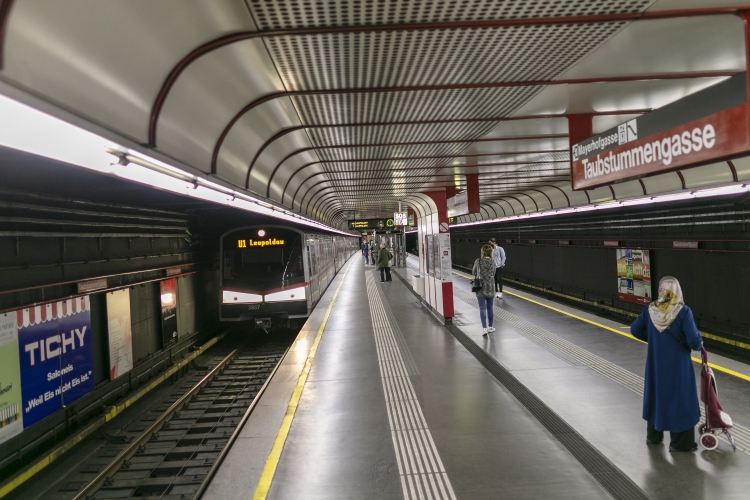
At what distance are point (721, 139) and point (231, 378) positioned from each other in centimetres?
813

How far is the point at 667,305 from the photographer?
3998 millimetres

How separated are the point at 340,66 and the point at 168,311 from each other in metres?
6.83

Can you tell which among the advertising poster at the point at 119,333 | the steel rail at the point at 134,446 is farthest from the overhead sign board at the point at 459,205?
the advertising poster at the point at 119,333

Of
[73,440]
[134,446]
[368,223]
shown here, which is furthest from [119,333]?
[368,223]

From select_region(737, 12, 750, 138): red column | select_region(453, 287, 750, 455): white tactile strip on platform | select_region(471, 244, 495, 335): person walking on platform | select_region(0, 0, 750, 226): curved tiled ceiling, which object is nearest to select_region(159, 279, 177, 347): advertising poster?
select_region(0, 0, 750, 226): curved tiled ceiling

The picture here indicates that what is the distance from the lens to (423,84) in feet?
13.6

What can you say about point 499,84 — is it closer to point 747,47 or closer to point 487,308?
point 747,47

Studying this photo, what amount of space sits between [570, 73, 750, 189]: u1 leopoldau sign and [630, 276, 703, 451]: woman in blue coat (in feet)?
3.51

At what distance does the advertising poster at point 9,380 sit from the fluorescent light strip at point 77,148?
84.9 inches

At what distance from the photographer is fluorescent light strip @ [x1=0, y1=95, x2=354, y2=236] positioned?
2243 millimetres

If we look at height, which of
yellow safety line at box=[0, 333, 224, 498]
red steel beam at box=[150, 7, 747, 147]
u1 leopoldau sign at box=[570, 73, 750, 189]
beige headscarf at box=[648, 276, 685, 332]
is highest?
red steel beam at box=[150, 7, 747, 147]

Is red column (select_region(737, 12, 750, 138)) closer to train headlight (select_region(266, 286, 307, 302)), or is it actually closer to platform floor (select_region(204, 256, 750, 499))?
platform floor (select_region(204, 256, 750, 499))

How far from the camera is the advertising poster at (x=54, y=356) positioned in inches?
196

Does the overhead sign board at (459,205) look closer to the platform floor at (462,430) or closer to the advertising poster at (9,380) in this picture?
the platform floor at (462,430)
